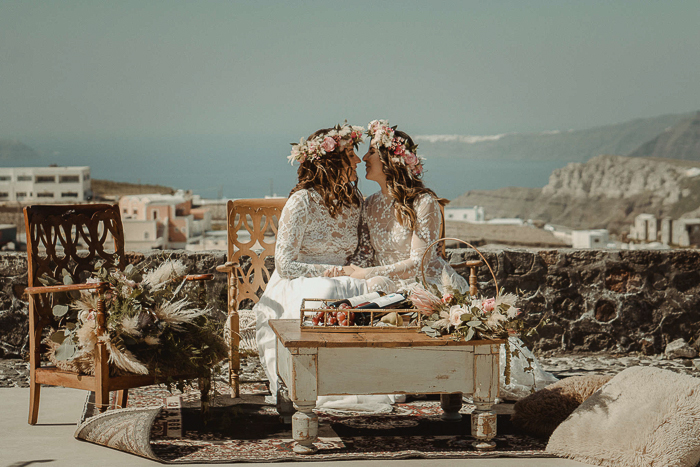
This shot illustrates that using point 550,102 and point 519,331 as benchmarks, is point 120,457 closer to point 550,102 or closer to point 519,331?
point 519,331

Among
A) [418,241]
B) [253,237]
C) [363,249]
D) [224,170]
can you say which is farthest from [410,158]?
[224,170]

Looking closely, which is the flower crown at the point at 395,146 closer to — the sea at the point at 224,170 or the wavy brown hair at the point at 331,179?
the wavy brown hair at the point at 331,179

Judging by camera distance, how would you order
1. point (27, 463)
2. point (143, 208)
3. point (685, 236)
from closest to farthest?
point (27, 463), point (143, 208), point (685, 236)

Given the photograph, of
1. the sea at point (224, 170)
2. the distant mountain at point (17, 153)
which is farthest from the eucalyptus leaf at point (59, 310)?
the distant mountain at point (17, 153)

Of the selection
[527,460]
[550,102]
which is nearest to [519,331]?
[527,460]

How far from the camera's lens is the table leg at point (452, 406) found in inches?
141

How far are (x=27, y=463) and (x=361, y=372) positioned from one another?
1324mm

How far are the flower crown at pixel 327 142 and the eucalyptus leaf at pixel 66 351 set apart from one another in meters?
1.61

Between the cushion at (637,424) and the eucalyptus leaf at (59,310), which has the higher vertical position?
the eucalyptus leaf at (59,310)

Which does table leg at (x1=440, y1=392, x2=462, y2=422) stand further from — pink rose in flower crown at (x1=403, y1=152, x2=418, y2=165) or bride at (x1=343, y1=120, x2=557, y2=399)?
pink rose in flower crown at (x1=403, y1=152, x2=418, y2=165)

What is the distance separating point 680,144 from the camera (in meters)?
104

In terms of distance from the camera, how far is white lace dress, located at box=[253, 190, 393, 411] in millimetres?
3973

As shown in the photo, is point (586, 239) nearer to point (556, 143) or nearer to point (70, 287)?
point (70, 287)

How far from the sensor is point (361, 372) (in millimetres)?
2918
